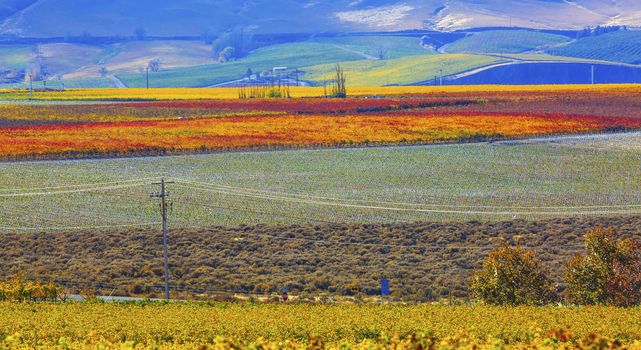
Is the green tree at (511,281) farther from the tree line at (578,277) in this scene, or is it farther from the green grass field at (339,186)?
the green grass field at (339,186)

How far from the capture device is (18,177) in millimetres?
68188

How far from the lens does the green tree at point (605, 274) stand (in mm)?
34844

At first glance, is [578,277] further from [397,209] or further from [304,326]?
[397,209]

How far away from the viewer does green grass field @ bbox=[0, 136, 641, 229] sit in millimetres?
55469

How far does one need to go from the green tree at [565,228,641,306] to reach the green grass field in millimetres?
18689

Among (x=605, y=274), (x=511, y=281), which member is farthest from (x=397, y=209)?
(x=605, y=274)

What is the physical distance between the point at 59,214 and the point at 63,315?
27859 mm

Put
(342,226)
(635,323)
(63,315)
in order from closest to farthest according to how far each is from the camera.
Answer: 1. (635,323)
2. (63,315)
3. (342,226)

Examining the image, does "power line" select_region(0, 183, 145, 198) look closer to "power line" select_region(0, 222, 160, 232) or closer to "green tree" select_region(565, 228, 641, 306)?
"power line" select_region(0, 222, 160, 232)

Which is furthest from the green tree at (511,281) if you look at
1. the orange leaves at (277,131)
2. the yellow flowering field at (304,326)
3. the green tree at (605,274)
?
the orange leaves at (277,131)

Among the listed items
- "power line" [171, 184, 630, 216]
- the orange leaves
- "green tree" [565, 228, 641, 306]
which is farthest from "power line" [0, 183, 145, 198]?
"green tree" [565, 228, 641, 306]

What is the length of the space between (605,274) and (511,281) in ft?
8.87

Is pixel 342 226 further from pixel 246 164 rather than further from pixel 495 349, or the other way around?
pixel 495 349

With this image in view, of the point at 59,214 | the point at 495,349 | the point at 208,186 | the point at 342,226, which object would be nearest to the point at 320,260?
the point at 342,226
